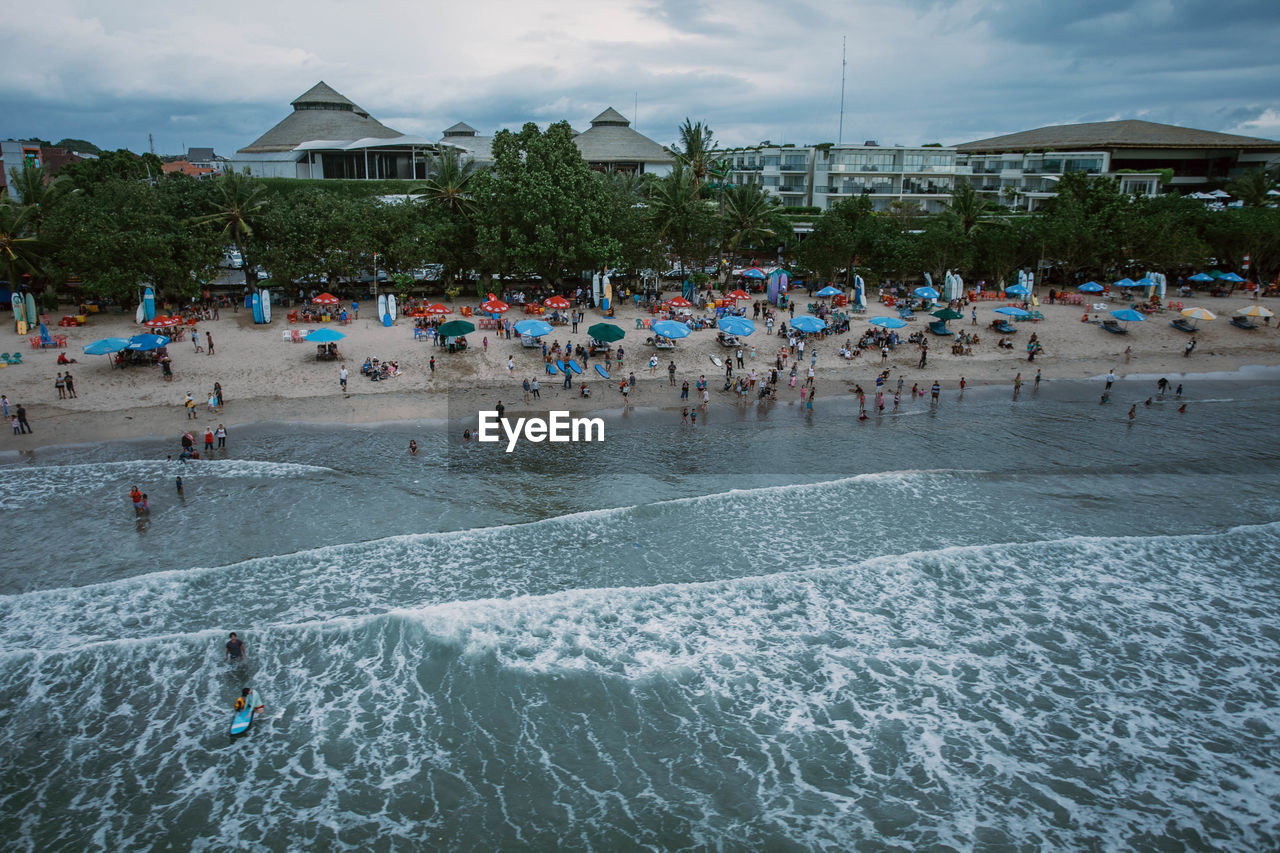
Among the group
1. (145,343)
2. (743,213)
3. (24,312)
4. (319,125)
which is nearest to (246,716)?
(145,343)

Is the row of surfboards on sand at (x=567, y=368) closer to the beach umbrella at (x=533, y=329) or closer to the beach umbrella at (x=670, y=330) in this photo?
the beach umbrella at (x=533, y=329)

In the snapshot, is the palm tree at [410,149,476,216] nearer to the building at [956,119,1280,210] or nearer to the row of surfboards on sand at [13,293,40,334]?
the row of surfboards on sand at [13,293,40,334]

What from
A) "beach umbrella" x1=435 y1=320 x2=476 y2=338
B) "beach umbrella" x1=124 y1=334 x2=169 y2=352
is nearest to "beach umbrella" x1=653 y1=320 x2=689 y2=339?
"beach umbrella" x1=435 y1=320 x2=476 y2=338

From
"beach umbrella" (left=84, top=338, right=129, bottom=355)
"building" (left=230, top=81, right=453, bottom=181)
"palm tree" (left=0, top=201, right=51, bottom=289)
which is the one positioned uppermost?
"building" (left=230, top=81, right=453, bottom=181)

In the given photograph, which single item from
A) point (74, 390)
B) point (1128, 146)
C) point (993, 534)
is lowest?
point (993, 534)

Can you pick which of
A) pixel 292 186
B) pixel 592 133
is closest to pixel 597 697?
pixel 292 186

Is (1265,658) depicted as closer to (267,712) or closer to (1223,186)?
(267,712)

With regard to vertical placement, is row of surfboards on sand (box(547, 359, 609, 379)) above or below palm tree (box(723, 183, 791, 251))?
below

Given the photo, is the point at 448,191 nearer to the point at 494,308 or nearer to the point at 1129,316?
the point at 494,308
